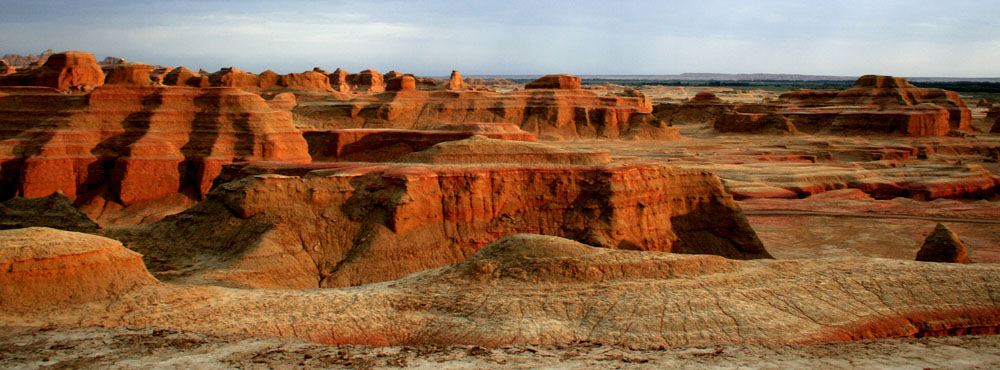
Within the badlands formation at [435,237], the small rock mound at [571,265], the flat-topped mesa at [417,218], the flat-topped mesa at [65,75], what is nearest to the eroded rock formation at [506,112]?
the flat-topped mesa at [65,75]

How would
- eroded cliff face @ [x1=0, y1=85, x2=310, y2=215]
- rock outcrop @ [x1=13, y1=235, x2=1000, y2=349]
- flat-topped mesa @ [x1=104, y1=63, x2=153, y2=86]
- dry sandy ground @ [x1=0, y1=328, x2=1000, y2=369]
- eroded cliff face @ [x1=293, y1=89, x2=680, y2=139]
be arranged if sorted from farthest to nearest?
eroded cliff face @ [x1=293, y1=89, x2=680, y2=139] < flat-topped mesa @ [x1=104, y1=63, x2=153, y2=86] < eroded cliff face @ [x1=0, y1=85, x2=310, y2=215] < rock outcrop @ [x1=13, y1=235, x2=1000, y2=349] < dry sandy ground @ [x1=0, y1=328, x2=1000, y2=369]

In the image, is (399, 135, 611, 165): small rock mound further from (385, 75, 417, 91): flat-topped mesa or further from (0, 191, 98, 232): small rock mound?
(385, 75, 417, 91): flat-topped mesa

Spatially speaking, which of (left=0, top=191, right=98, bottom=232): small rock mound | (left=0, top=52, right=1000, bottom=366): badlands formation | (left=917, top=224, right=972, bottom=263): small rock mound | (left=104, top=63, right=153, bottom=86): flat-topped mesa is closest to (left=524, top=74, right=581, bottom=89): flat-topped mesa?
(left=0, top=52, right=1000, bottom=366): badlands formation

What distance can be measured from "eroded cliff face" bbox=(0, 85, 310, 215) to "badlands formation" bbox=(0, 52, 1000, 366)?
9 centimetres

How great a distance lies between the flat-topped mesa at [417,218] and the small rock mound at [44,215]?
2.20 metres

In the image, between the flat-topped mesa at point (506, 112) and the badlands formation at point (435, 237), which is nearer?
the badlands formation at point (435, 237)

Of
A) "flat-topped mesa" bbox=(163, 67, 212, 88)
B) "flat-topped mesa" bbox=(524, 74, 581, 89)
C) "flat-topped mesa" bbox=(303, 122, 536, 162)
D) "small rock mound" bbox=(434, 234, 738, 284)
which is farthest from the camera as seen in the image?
"flat-topped mesa" bbox=(524, 74, 581, 89)

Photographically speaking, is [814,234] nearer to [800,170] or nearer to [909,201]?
[909,201]

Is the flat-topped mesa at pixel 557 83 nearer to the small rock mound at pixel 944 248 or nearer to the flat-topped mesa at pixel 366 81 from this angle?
the flat-topped mesa at pixel 366 81

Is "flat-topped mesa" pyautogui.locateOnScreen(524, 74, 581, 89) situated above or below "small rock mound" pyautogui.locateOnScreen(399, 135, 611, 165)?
above

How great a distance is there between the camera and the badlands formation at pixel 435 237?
13.3m

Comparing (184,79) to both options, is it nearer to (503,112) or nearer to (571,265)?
(503,112)

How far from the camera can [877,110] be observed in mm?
78000

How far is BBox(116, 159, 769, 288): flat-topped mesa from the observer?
65.0 feet
